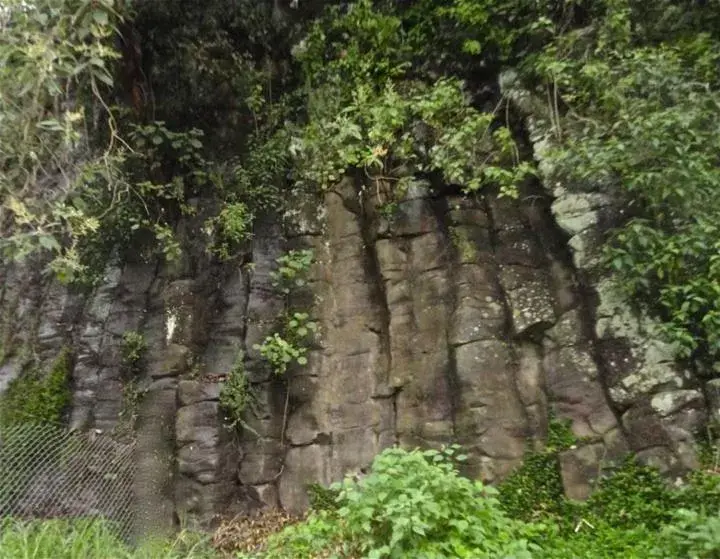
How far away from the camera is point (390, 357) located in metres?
5.90

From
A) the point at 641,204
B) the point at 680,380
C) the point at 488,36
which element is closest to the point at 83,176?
the point at 488,36

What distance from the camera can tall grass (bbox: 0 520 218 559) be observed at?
173 inches

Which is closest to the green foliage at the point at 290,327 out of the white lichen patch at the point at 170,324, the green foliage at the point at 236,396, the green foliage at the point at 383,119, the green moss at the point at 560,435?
the green foliage at the point at 236,396

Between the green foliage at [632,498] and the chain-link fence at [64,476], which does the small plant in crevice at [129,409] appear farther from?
the green foliage at [632,498]

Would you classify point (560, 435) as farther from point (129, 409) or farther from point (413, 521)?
point (129, 409)

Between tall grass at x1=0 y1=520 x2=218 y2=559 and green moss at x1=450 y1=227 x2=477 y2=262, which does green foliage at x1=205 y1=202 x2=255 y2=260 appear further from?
tall grass at x1=0 y1=520 x2=218 y2=559

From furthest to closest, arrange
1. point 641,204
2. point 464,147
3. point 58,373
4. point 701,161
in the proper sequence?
1. point 58,373
2. point 464,147
3. point 641,204
4. point 701,161

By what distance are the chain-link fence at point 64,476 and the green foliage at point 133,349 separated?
897 mm

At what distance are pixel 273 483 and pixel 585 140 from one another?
4113 millimetres

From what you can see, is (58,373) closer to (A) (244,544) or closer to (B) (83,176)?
(B) (83,176)

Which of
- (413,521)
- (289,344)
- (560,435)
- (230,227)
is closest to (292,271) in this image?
(289,344)

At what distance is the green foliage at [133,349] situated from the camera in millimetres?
6582

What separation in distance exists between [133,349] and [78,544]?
7.66 ft

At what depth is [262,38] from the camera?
23.6ft
